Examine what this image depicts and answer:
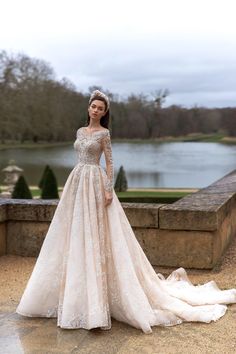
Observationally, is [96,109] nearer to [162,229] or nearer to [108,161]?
[108,161]

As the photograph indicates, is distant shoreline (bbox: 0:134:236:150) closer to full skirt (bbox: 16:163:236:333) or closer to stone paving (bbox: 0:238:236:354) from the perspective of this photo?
full skirt (bbox: 16:163:236:333)

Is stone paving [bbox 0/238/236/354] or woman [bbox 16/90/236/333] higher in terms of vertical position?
woman [bbox 16/90/236/333]

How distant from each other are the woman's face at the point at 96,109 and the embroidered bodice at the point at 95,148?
4.1 inches

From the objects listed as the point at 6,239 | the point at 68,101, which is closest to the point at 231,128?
the point at 68,101

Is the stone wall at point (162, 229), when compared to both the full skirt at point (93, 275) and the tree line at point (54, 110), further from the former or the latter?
the tree line at point (54, 110)

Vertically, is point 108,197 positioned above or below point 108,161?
below

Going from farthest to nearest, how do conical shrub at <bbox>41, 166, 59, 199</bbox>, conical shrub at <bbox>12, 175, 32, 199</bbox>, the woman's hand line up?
conical shrub at <bbox>41, 166, 59, 199</bbox> < conical shrub at <bbox>12, 175, 32, 199</bbox> < the woman's hand

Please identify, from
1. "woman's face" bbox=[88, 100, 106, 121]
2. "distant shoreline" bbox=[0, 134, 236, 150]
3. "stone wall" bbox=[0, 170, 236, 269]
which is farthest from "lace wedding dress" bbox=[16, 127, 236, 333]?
"distant shoreline" bbox=[0, 134, 236, 150]

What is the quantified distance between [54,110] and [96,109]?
41.0 meters

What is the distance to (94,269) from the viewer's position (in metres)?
3.24

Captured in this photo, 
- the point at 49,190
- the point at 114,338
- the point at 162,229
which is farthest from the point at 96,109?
the point at 49,190

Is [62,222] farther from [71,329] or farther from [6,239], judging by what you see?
[6,239]

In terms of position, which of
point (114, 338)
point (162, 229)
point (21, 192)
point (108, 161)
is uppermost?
point (108, 161)

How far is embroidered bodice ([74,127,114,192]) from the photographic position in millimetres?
3406
